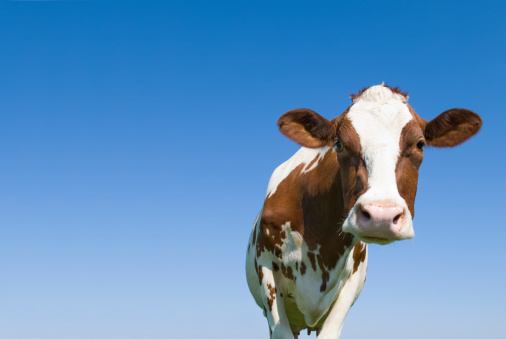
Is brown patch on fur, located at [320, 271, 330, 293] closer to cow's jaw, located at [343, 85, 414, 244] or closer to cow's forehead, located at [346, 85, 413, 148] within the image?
cow's jaw, located at [343, 85, 414, 244]

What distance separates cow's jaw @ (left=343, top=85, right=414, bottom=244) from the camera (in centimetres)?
621

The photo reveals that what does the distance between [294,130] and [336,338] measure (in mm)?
2973

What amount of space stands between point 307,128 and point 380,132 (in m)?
1.25

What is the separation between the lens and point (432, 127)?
25.3ft

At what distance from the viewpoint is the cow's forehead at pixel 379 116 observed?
22.7 ft

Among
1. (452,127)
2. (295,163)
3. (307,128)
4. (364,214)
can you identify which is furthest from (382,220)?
(295,163)

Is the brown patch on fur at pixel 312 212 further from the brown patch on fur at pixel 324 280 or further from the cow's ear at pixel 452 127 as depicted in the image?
the cow's ear at pixel 452 127

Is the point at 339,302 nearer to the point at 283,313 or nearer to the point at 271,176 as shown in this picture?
the point at 283,313

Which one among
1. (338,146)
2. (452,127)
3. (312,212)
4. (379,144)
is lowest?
(379,144)

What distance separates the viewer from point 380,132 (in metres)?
6.96

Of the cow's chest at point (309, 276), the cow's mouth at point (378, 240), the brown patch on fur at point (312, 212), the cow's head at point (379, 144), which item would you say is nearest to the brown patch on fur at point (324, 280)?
the cow's chest at point (309, 276)

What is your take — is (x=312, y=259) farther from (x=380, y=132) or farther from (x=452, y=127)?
(x=452, y=127)

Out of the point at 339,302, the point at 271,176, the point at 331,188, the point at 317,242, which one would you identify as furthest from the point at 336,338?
the point at 271,176

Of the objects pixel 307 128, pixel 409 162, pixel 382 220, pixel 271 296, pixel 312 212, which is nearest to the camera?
pixel 382 220
